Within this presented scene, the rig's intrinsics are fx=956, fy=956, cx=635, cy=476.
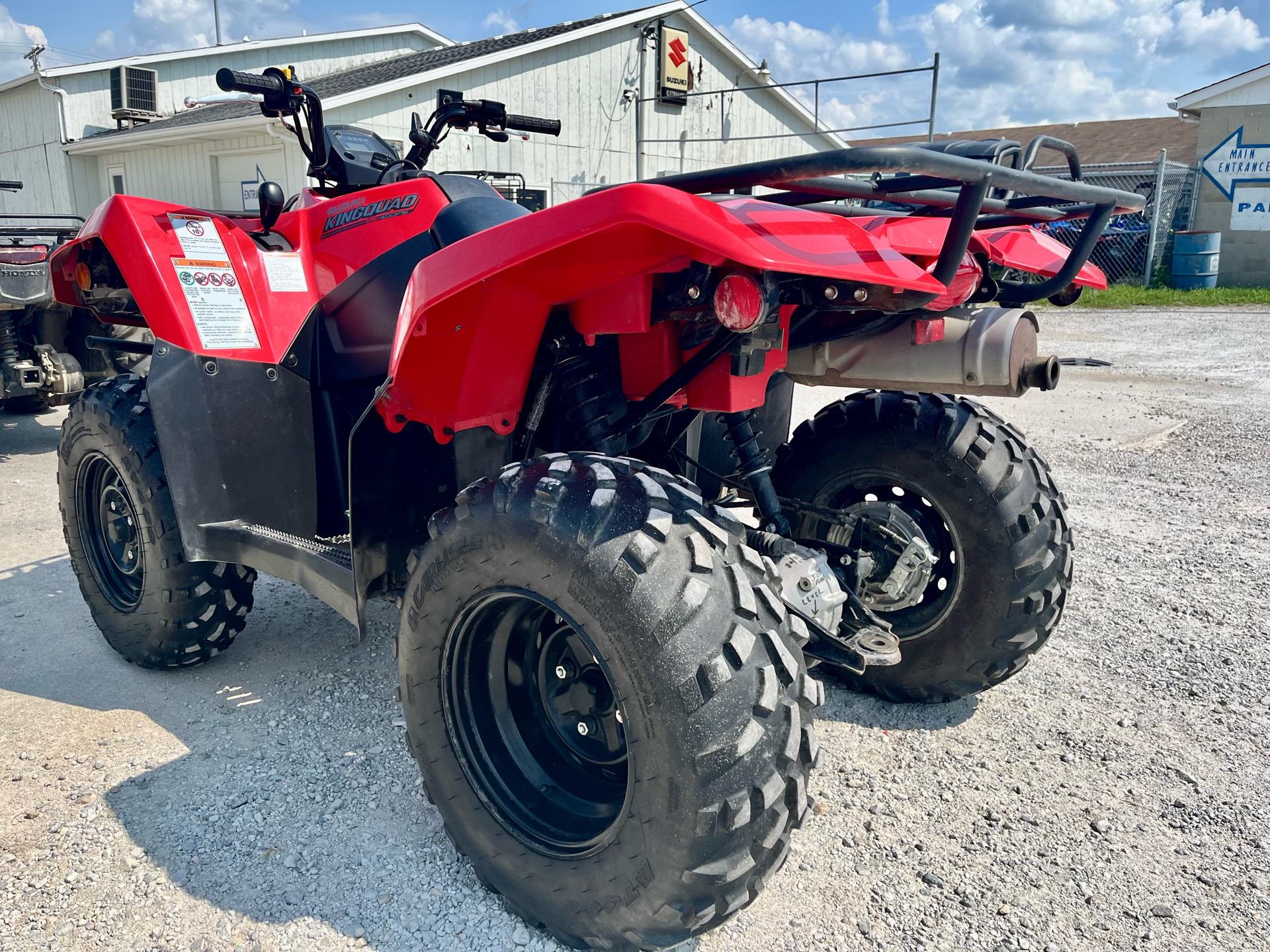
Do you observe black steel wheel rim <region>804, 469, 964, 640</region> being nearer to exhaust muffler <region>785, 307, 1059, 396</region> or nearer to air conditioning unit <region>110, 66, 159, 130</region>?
exhaust muffler <region>785, 307, 1059, 396</region>

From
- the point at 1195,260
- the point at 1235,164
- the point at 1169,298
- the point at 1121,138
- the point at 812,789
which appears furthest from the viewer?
the point at 1121,138

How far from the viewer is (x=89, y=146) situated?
1881 centimetres

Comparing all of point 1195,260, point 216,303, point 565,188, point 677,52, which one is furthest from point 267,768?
point 677,52

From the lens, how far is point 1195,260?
686 inches

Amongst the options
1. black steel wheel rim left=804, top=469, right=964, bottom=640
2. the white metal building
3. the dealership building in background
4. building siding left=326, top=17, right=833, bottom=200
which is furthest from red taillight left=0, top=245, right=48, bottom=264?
the dealership building in background

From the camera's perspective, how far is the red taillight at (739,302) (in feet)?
5.90

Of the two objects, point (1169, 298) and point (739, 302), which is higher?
point (739, 302)

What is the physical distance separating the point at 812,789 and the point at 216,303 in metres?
2.39

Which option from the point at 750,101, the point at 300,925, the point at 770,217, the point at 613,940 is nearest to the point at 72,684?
the point at 300,925

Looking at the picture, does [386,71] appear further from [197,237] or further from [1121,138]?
[1121,138]

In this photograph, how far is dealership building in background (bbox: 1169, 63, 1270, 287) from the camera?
18453mm

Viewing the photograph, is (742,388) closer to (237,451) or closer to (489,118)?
(237,451)

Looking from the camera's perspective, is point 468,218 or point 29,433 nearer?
point 468,218

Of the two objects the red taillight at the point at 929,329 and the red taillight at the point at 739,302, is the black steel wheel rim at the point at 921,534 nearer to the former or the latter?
the red taillight at the point at 929,329
